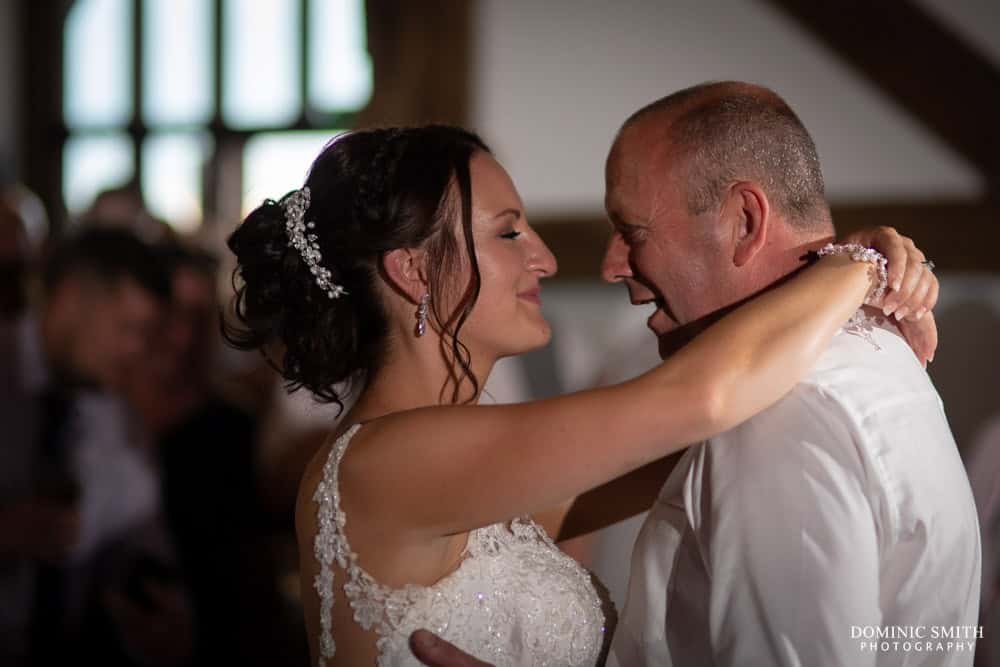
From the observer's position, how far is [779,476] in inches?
57.6

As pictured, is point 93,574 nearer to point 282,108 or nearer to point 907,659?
point 907,659

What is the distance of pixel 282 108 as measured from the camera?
7.92 meters

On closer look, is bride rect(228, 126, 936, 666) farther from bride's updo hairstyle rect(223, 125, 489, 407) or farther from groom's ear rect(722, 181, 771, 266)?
groom's ear rect(722, 181, 771, 266)

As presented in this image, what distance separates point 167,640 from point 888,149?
9.59 ft

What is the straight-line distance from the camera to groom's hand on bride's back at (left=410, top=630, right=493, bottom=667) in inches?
65.6

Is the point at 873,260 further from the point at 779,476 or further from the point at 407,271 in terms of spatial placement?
the point at 407,271

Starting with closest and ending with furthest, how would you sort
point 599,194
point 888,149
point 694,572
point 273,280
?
point 694,572 < point 273,280 < point 888,149 < point 599,194

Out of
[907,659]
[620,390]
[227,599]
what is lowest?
[227,599]

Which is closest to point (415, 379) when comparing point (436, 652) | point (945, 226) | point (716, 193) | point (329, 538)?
point (329, 538)

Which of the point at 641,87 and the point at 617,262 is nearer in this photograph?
the point at 617,262

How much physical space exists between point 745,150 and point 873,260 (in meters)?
0.28

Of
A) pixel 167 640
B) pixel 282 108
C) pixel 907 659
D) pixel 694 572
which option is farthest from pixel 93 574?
pixel 282 108

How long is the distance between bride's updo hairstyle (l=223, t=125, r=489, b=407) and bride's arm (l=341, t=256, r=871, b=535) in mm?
290

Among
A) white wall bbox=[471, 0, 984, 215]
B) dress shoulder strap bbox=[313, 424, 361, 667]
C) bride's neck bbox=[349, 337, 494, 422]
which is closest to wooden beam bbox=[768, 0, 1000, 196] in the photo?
white wall bbox=[471, 0, 984, 215]
